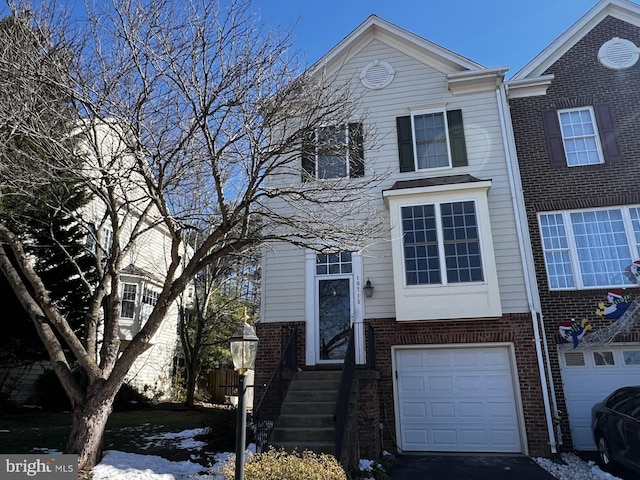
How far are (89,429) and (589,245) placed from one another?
10500mm

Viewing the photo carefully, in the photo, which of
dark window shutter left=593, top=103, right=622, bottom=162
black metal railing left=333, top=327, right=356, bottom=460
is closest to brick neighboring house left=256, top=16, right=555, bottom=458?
black metal railing left=333, top=327, right=356, bottom=460

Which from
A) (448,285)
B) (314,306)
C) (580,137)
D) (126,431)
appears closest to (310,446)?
(314,306)

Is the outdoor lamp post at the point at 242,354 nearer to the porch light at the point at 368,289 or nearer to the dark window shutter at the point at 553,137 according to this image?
the porch light at the point at 368,289

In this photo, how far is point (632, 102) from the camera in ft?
36.3

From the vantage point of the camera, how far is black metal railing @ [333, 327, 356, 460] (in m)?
6.76

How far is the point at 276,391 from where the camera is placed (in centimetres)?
877

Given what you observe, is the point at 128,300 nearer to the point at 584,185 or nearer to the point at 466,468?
the point at 466,468

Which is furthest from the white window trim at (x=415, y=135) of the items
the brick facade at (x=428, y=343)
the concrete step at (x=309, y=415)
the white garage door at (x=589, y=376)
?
the concrete step at (x=309, y=415)

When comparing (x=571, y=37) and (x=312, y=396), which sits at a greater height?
(x=571, y=37)

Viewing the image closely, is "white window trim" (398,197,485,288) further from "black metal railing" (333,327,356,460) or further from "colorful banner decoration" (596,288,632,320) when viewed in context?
"colorful banner decoration" (596,288,632,320)

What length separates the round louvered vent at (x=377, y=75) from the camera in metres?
12.0

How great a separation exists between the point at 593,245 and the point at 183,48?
947 cm

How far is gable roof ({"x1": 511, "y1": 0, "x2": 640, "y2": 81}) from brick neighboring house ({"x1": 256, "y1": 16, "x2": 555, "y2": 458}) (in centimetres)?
117

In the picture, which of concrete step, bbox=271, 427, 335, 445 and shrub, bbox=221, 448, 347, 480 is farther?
concrete step, bbox=271, 427, 335, 445
